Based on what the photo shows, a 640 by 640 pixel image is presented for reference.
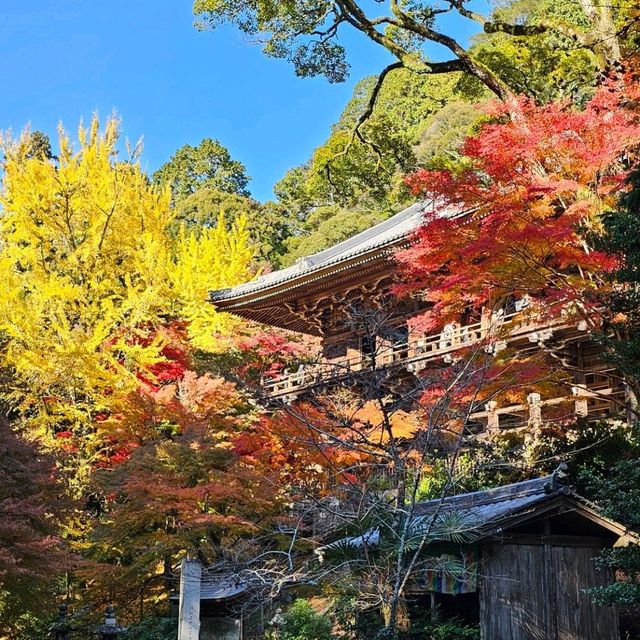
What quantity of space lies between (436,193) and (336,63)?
5.93 meters

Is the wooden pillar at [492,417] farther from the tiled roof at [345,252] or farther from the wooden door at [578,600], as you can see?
the wooden door at [578,600]

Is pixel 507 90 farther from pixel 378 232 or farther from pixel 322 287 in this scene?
pixel 378 232

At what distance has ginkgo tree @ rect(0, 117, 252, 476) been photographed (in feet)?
50.9

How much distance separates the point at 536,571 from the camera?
25.5 ft

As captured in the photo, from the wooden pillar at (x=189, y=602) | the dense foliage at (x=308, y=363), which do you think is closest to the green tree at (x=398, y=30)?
the dense foliage at (x=308, y=363)

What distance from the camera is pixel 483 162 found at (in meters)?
10.8

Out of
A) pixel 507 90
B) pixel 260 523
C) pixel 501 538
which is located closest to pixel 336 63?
pixel 507 90

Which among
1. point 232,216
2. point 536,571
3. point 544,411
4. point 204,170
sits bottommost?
point 536,571

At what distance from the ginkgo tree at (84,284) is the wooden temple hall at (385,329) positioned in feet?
5.30

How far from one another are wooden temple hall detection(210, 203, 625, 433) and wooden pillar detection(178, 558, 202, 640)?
359 centimetres

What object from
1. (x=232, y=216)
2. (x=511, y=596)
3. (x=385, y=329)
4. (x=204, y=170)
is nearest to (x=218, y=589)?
(x=511, y=596)

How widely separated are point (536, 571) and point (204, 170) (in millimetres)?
35805

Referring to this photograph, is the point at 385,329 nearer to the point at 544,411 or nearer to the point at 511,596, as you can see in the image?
the point at 544,411

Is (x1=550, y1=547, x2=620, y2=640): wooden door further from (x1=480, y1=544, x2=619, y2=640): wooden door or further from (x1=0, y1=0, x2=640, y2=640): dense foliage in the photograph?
(x1=0, y1=0, x2=640, y2=640): dense foliage
